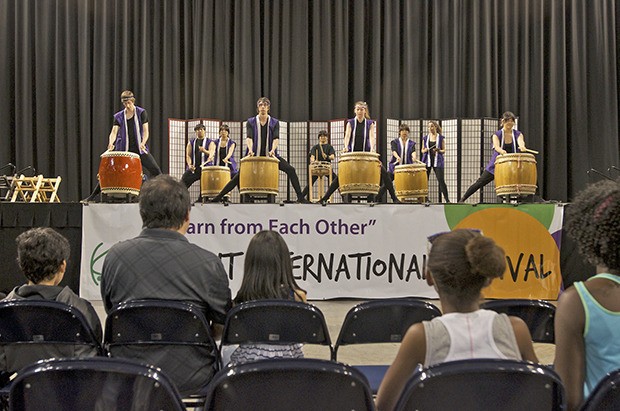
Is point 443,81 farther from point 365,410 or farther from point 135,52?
point 365,410

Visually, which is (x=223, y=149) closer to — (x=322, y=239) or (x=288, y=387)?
(x=322, y=239)

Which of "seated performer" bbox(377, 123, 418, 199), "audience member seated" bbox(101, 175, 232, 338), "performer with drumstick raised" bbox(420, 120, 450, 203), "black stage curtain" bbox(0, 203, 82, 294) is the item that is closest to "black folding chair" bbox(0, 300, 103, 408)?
"audience member seated" bbox(101, 175, 232, 338)

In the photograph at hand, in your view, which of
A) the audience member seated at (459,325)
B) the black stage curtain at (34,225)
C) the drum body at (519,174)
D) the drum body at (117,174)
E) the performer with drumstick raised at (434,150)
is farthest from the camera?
the performer with drumstick raised at (434,150)

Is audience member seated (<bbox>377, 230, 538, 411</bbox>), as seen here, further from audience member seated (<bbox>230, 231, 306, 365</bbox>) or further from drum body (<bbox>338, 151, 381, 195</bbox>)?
drum body (<bbox>338, 151, 381, 195</bbox>)

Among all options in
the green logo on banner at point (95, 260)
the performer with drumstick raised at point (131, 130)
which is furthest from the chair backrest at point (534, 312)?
the performer with drumstick raised at point (131, 130)

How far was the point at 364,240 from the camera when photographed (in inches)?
238

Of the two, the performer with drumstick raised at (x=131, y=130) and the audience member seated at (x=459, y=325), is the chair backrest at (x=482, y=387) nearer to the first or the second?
the audience member seated at (x=459, y=325)

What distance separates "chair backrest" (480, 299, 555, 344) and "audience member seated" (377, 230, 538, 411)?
3.13ft

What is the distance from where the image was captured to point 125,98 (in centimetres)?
801

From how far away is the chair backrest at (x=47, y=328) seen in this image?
237 cm

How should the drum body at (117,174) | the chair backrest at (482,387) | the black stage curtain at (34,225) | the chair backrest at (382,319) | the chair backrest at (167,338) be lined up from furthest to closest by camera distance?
the drum body at (117,174)
the black stage curtain at (34,225)
the chair backrest at (382,319)
the chair backrest at (167,338)
the chair backrest at (482,387)

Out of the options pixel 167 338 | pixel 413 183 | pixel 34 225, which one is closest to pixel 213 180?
pixel 34 225

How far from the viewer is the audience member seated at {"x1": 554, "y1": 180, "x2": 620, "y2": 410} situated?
5.33 ft

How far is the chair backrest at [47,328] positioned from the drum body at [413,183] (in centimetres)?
593
